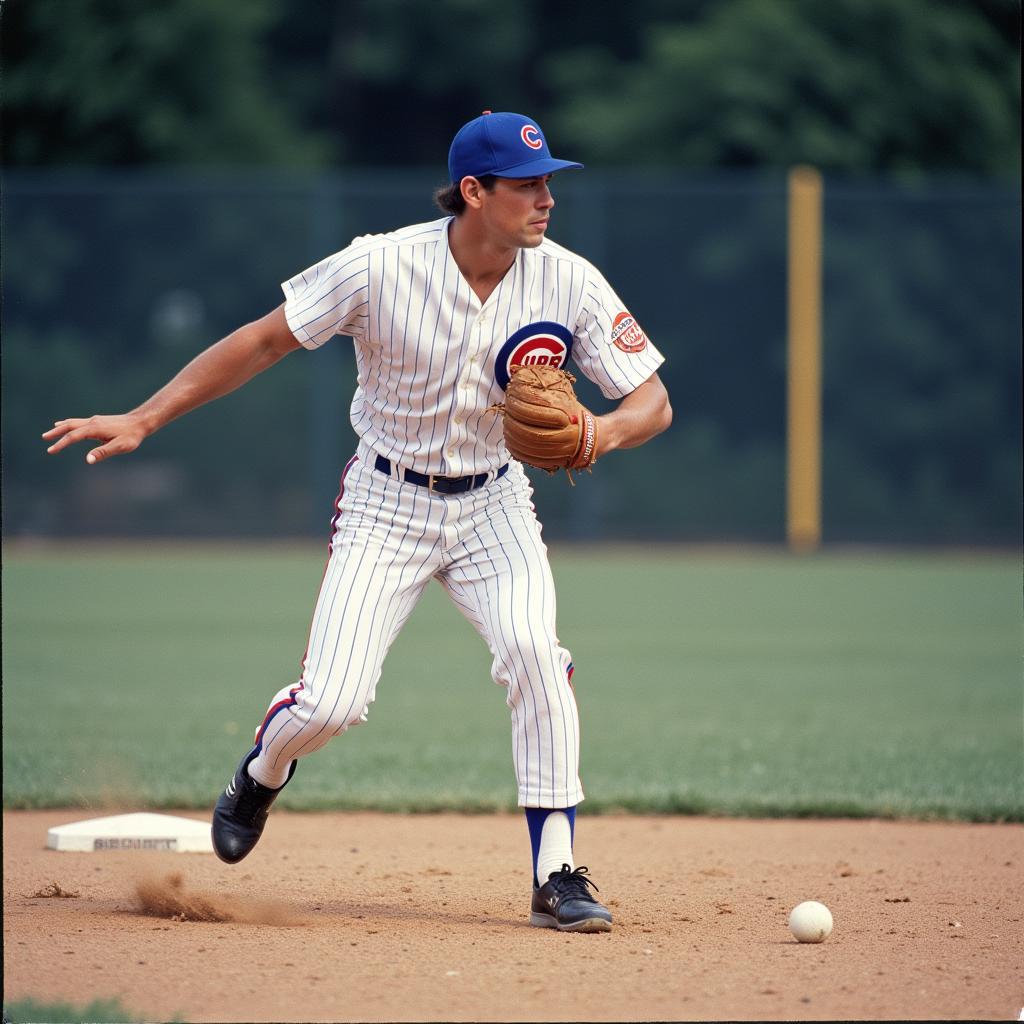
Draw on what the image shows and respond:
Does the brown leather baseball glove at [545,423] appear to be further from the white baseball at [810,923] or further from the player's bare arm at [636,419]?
the white baseball at [810,923]

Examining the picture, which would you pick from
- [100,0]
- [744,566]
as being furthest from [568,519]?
[100,0]

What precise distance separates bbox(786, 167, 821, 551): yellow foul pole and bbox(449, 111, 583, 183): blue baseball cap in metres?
10.9

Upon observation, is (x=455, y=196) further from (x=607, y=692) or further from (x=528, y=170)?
(x=607, y=692)

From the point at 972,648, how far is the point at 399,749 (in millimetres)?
4363

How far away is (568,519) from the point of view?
1462cm

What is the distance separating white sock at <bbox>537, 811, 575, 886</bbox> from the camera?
3.77 meters

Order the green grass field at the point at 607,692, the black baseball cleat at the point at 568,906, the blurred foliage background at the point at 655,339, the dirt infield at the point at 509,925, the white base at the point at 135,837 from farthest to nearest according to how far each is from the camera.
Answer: the blurred foliage background at the point at 655,339
the green grass field at the point at 607,692
the white base at the point at 135,837
the black baseball cleat at the point at 568,906
the dirt infield at the point at 509,925

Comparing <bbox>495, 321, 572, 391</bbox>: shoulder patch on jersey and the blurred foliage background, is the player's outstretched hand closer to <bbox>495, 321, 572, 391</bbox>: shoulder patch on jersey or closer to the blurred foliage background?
<bbox>495, 321, 572, 391</bbox>: shoulder patch on jersey

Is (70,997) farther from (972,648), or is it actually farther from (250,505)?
(250,505)

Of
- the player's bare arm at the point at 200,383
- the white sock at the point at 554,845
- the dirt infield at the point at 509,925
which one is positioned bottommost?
the dirt infield at the point at 509,925

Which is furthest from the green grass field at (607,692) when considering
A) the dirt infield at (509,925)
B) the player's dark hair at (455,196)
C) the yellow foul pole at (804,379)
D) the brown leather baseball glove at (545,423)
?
the player's dark hair at (455,196)

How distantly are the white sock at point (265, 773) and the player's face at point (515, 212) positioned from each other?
4.55 feet

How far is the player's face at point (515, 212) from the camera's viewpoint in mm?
3701

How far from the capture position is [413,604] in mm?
3932
